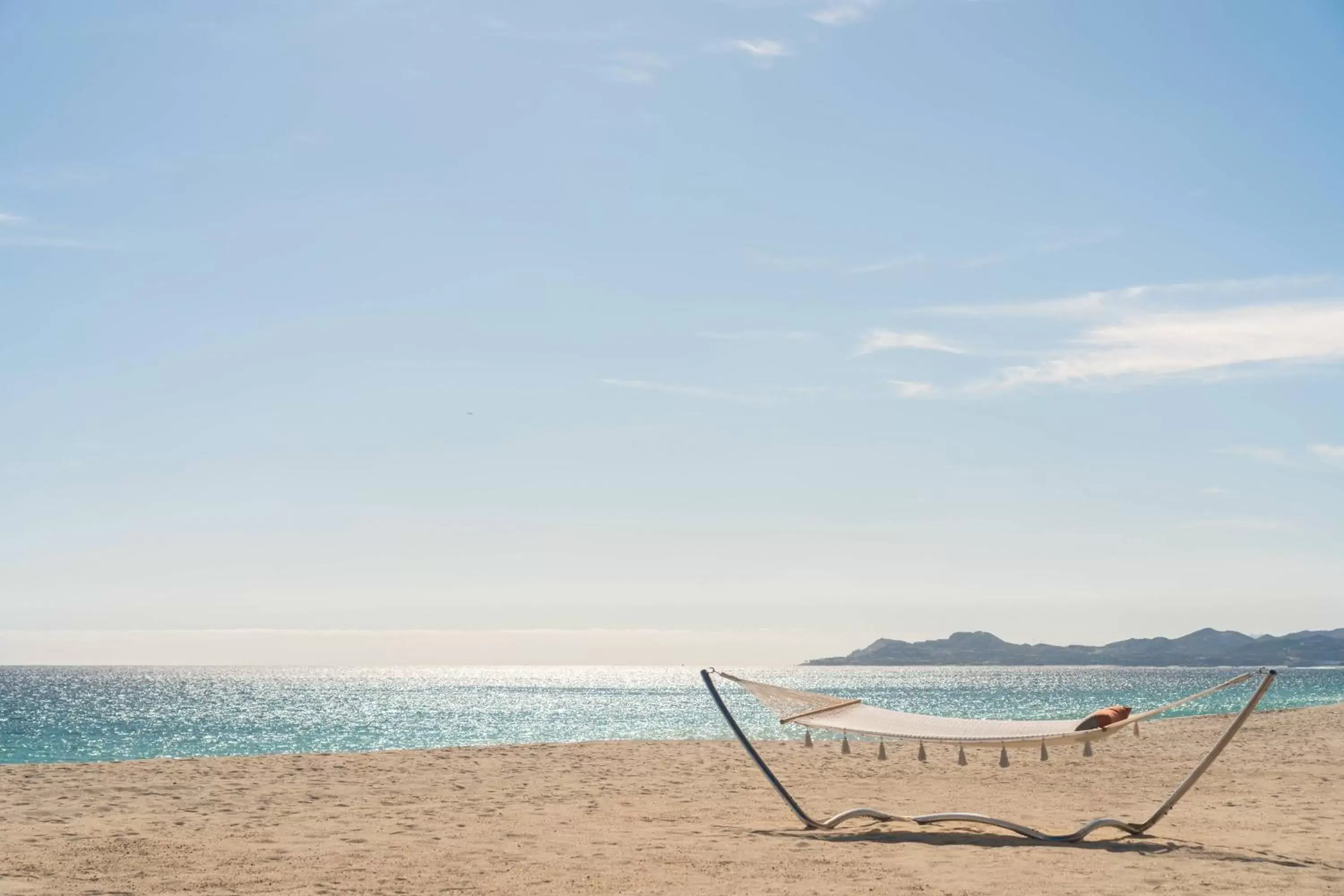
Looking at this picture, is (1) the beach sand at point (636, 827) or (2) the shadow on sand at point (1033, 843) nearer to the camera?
(1) the beach sand at point (636, 827)

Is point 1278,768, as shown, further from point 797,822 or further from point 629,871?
point 629,871

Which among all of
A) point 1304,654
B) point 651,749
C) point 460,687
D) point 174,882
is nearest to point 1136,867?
point 174,882

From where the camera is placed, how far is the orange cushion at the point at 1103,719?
31.5ft

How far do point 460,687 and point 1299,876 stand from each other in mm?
128858

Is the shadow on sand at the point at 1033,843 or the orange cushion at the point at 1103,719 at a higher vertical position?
the orange cushion at the point at 1103,719

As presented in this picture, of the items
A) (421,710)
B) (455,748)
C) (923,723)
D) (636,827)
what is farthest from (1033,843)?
Result: (421,710)

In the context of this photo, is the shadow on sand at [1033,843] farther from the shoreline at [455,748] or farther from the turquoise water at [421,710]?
the turquoise water at [421,710]

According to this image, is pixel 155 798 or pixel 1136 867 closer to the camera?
pixel 1136 867

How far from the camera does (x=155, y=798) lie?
42.4 feet

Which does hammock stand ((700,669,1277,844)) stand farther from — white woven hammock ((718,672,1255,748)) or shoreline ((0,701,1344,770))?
shoreline ((0,701,1344,770))

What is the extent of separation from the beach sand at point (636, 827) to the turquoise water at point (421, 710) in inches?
623

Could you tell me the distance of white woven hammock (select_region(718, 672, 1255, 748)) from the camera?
9.55m

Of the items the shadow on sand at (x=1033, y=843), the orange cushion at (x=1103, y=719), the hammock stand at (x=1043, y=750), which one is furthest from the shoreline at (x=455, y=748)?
the orange cushion at (x=1103, y=719)

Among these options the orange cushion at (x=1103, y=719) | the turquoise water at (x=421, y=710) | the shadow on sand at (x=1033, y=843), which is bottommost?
the turquoise water at (x=421, y=710)
